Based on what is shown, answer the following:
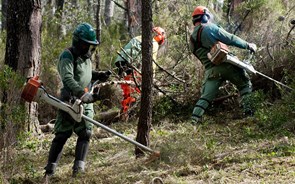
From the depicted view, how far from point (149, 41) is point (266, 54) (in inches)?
150

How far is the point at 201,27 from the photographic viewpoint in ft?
25.2

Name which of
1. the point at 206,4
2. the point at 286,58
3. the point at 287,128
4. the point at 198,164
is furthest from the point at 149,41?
the point at 206,4

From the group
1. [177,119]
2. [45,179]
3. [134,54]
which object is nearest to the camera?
[45,179]

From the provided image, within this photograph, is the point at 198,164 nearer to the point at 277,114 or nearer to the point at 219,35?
the point at 277,114

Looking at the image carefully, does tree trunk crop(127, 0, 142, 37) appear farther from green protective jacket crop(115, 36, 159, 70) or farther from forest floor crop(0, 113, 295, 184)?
forest floor crop(0, 113, 295, 184)

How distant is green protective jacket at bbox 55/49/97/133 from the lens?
5.48 metres

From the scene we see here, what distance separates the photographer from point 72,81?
5.46m

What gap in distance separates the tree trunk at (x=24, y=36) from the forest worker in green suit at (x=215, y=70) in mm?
2415

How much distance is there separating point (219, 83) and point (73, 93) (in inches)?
113

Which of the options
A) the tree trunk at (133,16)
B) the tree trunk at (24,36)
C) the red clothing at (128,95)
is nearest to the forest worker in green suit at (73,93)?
the tree trunk at (24,36)

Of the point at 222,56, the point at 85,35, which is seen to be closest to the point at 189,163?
the point at 85,35

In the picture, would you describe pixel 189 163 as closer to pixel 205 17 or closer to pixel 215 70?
pixel 215 70

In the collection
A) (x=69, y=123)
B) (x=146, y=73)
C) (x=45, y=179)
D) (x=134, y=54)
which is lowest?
(x=45, y=179)

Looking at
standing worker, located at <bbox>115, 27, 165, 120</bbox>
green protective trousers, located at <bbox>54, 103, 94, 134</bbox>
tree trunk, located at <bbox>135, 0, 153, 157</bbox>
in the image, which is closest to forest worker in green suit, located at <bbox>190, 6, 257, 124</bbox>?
standing worker, located at <bbox>115, 27, 165, 120</bbox>
